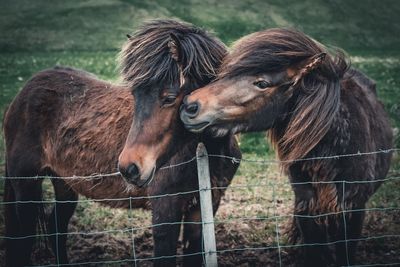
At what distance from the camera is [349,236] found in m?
4.89

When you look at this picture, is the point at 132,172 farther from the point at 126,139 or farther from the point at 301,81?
the point at 301,81

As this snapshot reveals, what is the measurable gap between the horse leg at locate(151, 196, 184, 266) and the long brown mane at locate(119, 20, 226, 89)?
3.51 feet

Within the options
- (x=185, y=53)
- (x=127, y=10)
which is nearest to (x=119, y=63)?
(x=185, y=53)

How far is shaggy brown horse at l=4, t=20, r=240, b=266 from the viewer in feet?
13.9

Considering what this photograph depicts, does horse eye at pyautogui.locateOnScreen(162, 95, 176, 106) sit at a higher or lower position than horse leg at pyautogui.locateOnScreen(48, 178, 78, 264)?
higher

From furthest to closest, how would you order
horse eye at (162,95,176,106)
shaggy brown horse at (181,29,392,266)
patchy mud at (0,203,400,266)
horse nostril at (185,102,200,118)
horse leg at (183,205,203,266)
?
patchy mud at (0,203,400,266)
horse leg at (183,205,203,266)
horse eye at (162,95,176,106)
shaggy brown horse at (181,29,392,266)
horse nostril at (185,102,200,118)

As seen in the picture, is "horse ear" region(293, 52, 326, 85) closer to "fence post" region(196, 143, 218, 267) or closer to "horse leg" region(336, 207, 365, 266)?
"fence post" region(196, 143, 218, 267)

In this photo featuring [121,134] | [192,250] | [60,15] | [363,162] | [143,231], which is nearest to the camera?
[363,162]

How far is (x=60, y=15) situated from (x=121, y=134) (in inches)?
1245

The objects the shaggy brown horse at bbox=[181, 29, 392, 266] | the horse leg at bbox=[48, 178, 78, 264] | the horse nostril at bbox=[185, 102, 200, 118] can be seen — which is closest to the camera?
the horse nostril at bbox=[185, 102, 200, 118]

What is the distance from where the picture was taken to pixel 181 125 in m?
4.27

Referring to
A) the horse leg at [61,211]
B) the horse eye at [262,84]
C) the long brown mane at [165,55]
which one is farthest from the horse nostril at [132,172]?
the horse leg at [61,211]

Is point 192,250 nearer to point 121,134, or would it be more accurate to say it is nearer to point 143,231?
point 121,134

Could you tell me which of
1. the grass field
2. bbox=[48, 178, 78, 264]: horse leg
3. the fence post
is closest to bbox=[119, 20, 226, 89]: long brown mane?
the fence post
